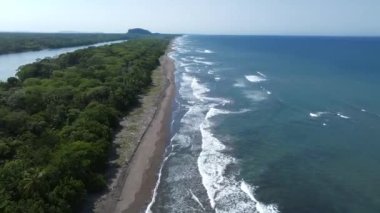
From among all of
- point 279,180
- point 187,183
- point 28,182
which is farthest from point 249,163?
point 28,182

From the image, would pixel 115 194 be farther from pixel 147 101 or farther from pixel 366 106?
pixel 366 106

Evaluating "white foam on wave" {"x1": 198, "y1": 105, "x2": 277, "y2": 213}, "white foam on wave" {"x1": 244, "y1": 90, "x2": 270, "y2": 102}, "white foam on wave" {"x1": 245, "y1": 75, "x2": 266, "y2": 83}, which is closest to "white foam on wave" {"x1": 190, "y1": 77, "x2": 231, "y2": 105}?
"white foam on wave" {"x1": 244, "y1": 90, "x2": 270, "y2": 102}

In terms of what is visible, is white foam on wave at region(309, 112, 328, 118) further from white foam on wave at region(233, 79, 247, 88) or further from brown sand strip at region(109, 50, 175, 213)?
white foam on wave at region(233, 79, 247, 88)

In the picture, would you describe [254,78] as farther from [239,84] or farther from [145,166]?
[145,166]

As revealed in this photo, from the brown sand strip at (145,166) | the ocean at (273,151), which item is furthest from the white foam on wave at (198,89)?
the brown sand strip at (145,166)

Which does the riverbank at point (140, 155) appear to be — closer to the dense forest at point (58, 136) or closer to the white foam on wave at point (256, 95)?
the dense forest at point (58, 136)

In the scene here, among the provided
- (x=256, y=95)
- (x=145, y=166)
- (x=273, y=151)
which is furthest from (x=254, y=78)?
(x=145, y=166)

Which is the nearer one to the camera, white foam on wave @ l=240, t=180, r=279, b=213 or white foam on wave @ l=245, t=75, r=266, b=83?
white foam on wave @ l=240, t=180, r=279, b=213
